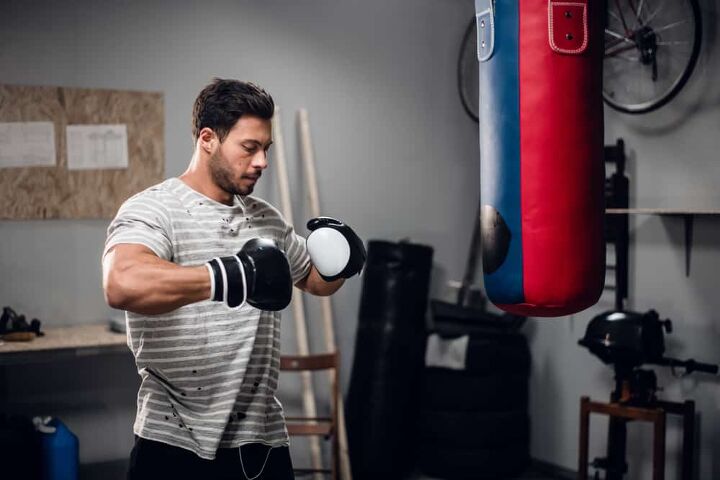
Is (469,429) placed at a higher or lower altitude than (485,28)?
lower

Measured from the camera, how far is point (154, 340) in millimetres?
1964

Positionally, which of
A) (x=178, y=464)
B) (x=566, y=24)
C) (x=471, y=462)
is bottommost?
(x=471, y=462)

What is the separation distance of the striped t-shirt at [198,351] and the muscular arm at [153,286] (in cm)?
20

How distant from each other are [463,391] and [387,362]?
17.2 inches

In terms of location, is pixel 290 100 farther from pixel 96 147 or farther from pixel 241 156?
pixel 241 156

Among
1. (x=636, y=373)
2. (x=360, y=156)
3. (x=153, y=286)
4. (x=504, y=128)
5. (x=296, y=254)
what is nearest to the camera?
(x=153, y=286)

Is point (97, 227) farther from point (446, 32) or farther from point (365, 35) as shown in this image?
point (446, 32)

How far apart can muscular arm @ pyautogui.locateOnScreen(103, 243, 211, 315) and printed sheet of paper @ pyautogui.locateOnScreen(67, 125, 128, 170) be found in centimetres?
260

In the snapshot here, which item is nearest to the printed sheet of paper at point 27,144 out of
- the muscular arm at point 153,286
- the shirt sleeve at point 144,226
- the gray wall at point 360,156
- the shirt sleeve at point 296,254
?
the gray wall at point 360,156

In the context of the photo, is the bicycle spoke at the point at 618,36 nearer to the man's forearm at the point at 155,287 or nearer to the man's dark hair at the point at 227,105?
the man's dark hair at the point at 227,105

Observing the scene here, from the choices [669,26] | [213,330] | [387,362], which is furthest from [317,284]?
[669,26]

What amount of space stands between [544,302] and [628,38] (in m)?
2.37

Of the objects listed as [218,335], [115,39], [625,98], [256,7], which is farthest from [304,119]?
[218,335]

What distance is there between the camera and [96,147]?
4.15 metres
